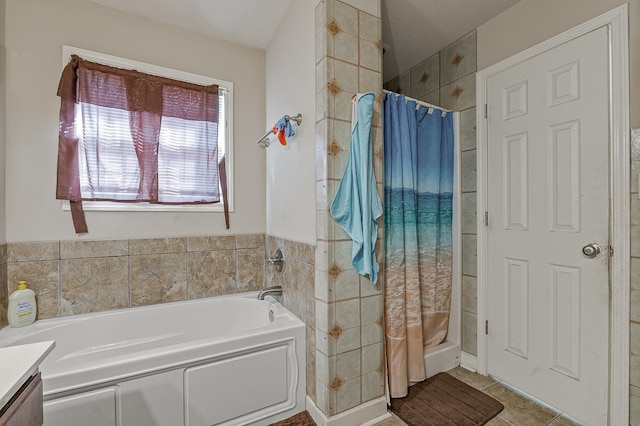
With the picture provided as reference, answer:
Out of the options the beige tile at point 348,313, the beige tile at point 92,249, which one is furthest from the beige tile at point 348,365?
the beige tile at point 92,249

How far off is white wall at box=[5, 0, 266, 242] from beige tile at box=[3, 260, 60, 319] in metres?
0.17

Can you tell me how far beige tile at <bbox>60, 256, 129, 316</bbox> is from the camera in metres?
1.77

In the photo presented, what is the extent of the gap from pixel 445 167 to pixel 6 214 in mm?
2811

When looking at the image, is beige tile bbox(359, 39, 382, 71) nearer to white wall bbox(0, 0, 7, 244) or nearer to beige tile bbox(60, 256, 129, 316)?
beige tile bbox(60, 256, 129, 316)

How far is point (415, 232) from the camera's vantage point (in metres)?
1.82

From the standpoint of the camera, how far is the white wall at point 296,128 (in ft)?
5.29

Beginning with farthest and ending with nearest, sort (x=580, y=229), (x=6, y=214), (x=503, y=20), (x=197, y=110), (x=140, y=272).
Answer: (x=197, y=110), (x=140, y=272), (x=503, y=20), (x=6, y=214), (x=580, y=229)

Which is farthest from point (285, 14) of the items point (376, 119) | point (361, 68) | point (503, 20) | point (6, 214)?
point (6, 214)

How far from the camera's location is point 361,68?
60.3 inches

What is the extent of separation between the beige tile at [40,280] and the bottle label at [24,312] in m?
0.06

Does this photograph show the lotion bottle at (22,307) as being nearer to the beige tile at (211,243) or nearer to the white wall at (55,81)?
the white wall at (55,81)

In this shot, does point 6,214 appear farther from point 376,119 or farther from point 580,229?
point 580,229

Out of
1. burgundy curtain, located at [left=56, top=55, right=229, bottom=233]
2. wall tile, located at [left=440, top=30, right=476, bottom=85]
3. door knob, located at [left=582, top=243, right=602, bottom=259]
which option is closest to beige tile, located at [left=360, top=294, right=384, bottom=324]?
door knob, located at [left=582, top=243, right=602, bottom=259]

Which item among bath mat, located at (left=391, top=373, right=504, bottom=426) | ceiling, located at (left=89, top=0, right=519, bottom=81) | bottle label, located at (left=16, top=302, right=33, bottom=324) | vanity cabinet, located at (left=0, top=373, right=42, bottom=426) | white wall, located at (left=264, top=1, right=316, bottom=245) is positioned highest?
ceiling, located at (left=89, top=0, right=519, bottom=81)
